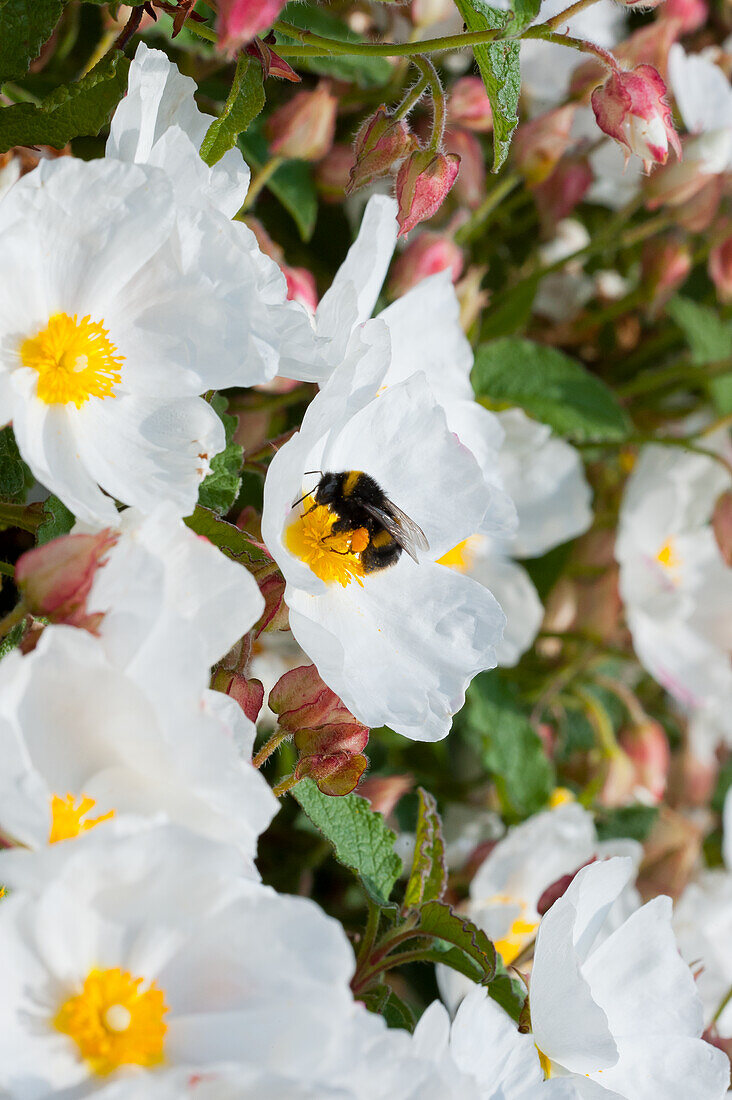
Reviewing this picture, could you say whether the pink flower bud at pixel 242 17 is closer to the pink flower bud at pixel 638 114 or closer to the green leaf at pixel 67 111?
the green leaf at pixel 67 111

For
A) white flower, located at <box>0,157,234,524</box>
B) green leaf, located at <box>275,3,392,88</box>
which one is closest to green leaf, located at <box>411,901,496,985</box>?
white flower, located at <box>0,157,234,524</box>

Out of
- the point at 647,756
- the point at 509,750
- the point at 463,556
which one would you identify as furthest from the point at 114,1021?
the point at 647,756

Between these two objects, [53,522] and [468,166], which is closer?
[53,522]

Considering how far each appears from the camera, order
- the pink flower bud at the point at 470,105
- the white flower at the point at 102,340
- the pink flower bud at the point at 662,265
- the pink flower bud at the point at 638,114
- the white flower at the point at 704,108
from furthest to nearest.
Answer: the pink flower bud at the point at 662,265 → the white flower at the point at 704,108 → the pink flower bud at the point at 470,105 → the pink flower bud at the point at 638,114 → the white flower at the point at 102,340

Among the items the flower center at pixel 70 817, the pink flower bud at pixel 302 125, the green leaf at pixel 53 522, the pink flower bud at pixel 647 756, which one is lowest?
the pink flower bud at pixel 647 756

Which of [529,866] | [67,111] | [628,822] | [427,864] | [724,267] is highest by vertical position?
[67,111]

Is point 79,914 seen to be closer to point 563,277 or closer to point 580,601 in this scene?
point 580,601

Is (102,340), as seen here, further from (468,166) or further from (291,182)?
(468,166)

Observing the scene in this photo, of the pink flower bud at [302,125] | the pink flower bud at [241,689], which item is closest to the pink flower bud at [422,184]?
the pink flower bud at [302,125]

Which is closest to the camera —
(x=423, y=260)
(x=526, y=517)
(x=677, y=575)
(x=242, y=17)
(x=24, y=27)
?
(x=242, y=17)
